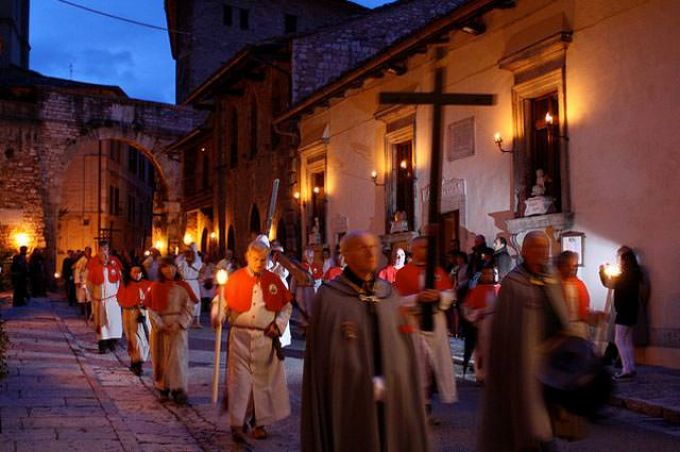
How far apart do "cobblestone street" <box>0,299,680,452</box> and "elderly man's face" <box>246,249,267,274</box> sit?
1545 millimetres

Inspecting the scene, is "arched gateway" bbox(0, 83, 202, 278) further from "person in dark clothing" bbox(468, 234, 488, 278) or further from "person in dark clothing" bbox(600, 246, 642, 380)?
"person in dark clothing" bbox(600, 246, 642, 380)

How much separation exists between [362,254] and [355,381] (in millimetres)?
715

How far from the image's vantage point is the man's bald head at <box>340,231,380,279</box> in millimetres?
4863

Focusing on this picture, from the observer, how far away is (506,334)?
5.54 m

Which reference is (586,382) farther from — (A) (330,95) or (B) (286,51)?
(B) (286,51)

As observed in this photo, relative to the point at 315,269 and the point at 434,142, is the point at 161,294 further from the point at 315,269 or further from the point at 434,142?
the point at 315,269

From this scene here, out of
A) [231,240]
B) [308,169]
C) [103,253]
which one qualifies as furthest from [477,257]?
[231,240]

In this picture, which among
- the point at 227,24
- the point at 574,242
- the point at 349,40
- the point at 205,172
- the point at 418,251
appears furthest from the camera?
the point at 227,24

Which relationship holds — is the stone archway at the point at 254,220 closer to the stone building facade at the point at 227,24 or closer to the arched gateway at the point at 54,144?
the arched gateway at the point at 54,144

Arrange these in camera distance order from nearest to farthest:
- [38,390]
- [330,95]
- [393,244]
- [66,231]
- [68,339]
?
[38,390]
[68,339]
[393,244]
[330,95]
[66,231]

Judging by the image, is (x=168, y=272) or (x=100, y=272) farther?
(x=100, y=272)

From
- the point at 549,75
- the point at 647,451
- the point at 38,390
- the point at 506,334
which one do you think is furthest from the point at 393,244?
the point at 506,334

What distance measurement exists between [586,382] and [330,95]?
1846 centimetres

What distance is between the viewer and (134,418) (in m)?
8.83
